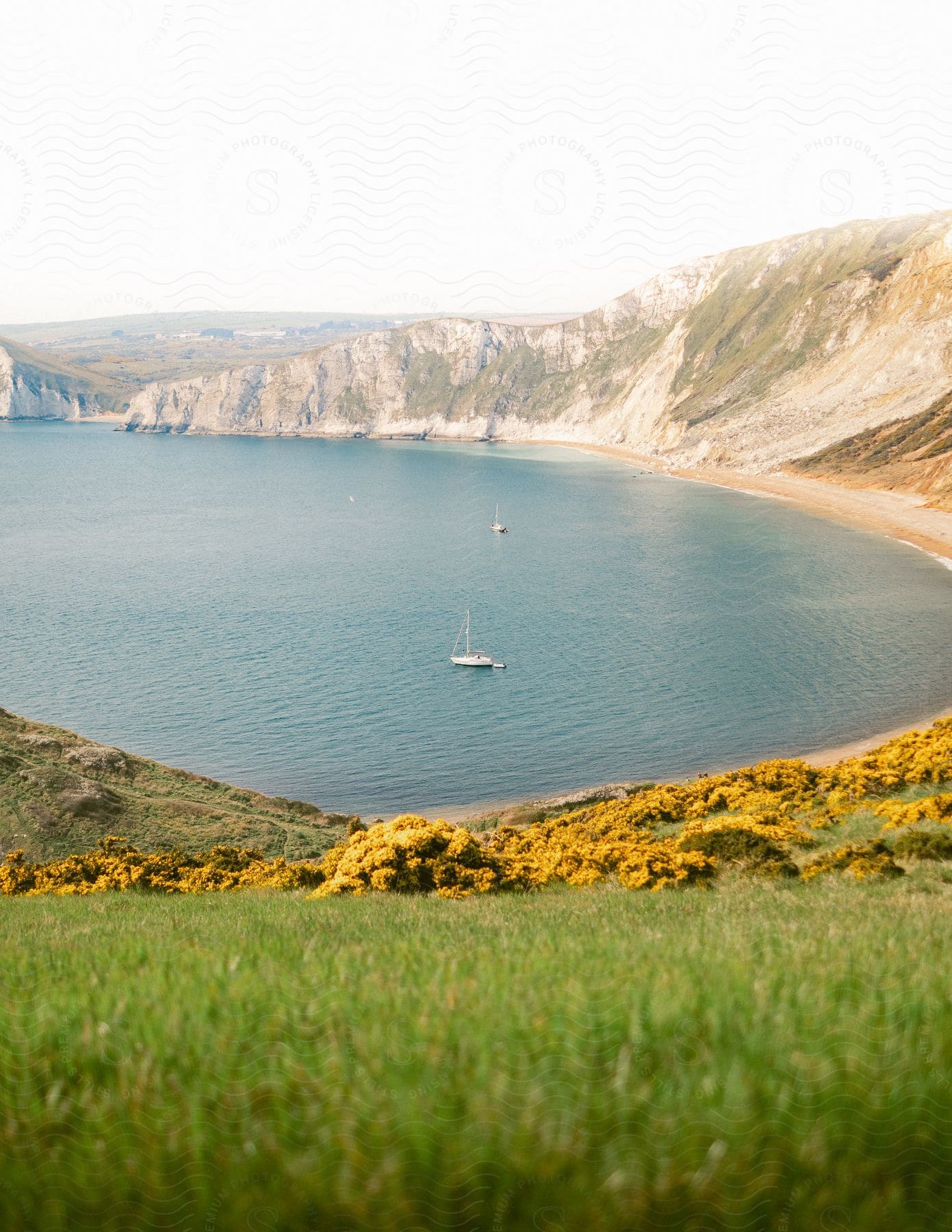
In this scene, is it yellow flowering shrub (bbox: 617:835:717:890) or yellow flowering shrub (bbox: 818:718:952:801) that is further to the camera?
yellow flowering shrub (bbox: 818:718:952:801)

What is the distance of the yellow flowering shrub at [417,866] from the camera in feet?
48.2

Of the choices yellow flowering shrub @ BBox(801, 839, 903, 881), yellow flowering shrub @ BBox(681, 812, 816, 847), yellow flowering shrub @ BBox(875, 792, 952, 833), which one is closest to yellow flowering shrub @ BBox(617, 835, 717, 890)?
→ yellow flowering shrub @ BBox(801, 839, 903, 881)

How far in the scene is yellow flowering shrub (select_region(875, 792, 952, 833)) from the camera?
57.3 feet

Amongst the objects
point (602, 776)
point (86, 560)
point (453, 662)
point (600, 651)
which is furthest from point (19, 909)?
point (86, 560)

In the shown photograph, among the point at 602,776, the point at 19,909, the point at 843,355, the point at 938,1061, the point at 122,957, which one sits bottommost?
the point at 602,776

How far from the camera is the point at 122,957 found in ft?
17.5

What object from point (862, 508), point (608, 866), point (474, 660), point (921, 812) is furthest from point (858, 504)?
point (608, 866)

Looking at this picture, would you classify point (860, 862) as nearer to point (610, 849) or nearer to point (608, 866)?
point (608, 866)

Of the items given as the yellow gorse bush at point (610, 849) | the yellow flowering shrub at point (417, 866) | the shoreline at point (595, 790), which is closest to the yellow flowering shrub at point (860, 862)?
the yellow gorse bush at point (610, 849)

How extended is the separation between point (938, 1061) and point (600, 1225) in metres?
1.36

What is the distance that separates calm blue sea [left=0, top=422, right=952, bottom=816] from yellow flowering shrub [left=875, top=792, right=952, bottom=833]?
2688 cm

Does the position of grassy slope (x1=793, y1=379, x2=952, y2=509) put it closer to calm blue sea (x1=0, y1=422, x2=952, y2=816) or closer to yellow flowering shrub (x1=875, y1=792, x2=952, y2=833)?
calm blue sea (x1=0, y1=422, x2=952, y2=816)

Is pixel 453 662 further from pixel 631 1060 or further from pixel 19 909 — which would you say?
pixel 631 1060

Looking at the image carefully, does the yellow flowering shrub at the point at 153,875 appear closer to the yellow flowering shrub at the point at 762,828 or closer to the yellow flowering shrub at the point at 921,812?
the yellow flowering shrub at the point at 762,828
